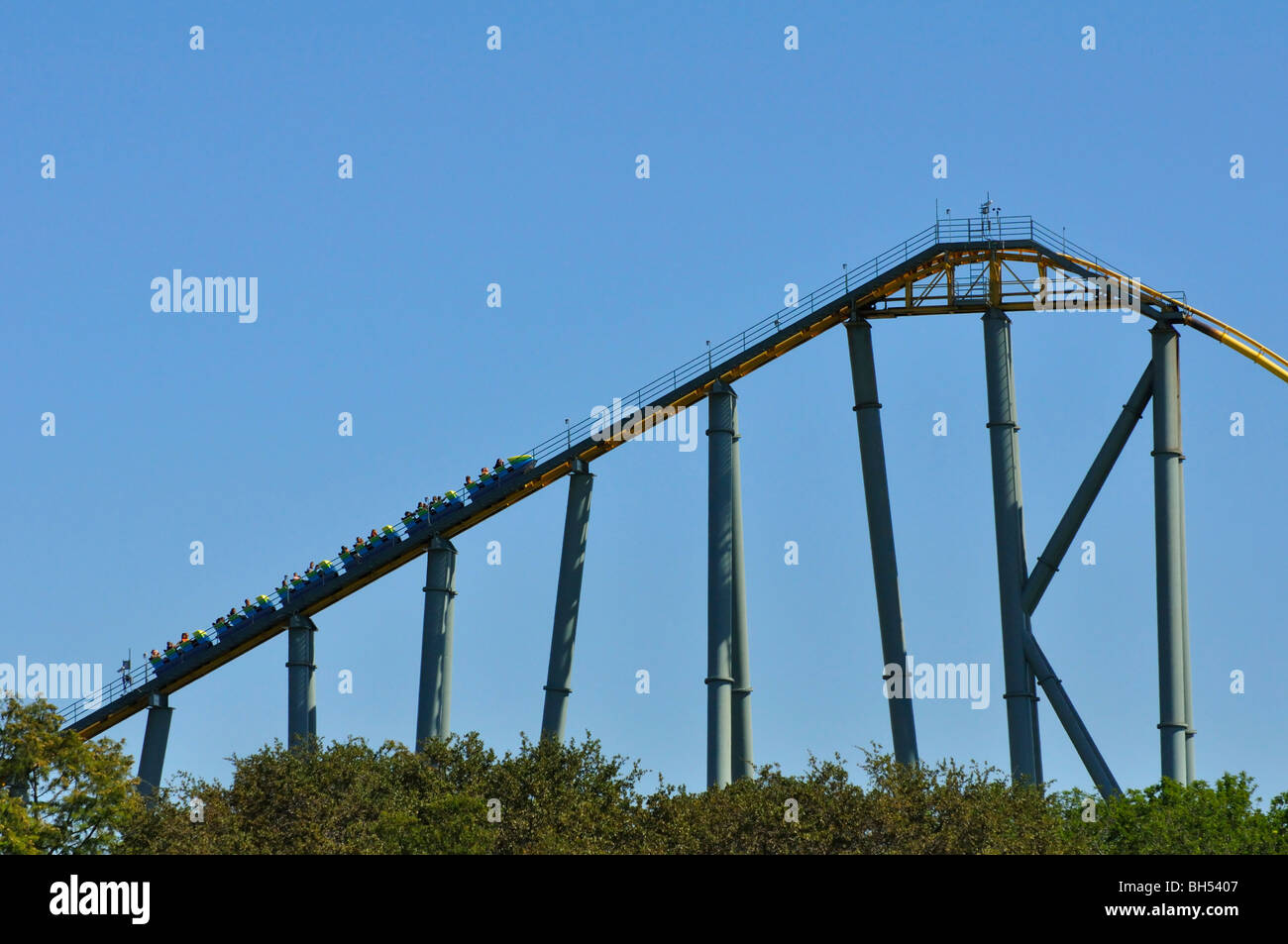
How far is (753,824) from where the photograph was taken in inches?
1508

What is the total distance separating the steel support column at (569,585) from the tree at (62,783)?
33.9 feet

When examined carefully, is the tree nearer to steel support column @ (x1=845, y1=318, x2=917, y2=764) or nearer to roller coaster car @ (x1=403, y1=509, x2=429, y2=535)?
roller coaster car @ (x1=403, y1=509, x2=429, y2=535)

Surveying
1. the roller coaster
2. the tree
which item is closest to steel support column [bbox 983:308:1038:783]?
the roller coaster

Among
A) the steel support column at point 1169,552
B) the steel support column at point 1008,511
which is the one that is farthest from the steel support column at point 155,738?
the steel support column at point 1169,552

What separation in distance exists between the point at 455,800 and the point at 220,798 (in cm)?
573

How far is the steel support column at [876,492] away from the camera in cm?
4650

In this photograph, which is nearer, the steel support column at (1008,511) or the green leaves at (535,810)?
the green leaves at (535,810)

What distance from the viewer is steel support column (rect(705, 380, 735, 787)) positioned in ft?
146

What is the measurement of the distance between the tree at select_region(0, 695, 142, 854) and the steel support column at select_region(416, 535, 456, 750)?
296 inches

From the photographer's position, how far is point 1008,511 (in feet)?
151

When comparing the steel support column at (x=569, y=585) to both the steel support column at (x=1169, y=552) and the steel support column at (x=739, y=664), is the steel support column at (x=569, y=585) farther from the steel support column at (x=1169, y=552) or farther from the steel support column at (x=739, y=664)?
the steel support column at (x=1169, y=552)

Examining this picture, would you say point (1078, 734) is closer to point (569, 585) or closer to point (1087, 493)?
point (1087, 493)
